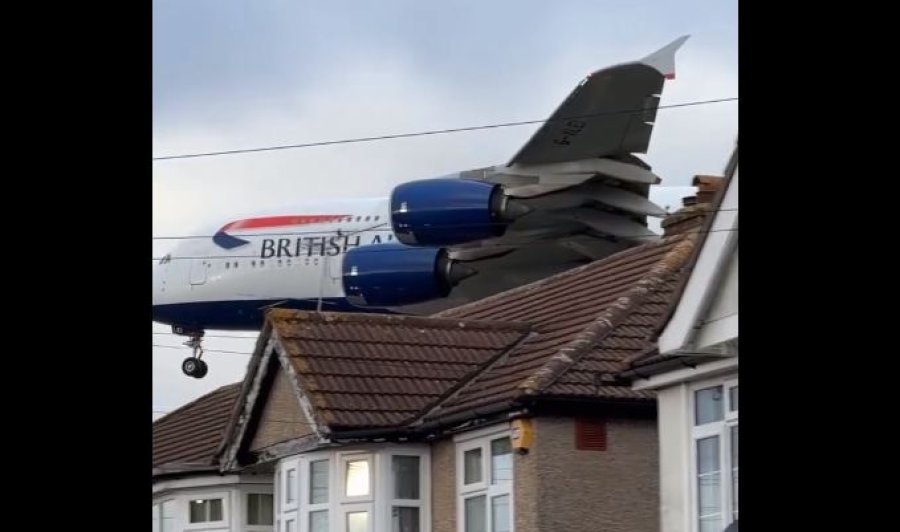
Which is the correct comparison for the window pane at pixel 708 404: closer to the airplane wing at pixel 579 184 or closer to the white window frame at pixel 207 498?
the white window frame at pixel 207 498

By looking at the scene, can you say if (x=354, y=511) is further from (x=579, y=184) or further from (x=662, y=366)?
(x=579, y=184)

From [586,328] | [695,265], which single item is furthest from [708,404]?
[586,328]

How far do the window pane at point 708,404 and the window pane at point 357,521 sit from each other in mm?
4663

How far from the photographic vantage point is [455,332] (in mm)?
20375

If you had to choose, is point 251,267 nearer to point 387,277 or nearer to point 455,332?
point 387,277

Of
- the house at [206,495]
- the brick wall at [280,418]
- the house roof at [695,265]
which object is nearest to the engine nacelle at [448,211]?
the house at [206,495]

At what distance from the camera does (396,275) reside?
3350 centimetres

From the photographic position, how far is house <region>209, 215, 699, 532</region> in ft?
56.5

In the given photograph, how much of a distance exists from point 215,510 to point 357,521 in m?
3.25

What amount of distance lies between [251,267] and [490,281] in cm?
860

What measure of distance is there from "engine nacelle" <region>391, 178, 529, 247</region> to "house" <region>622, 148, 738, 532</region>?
17.4m
